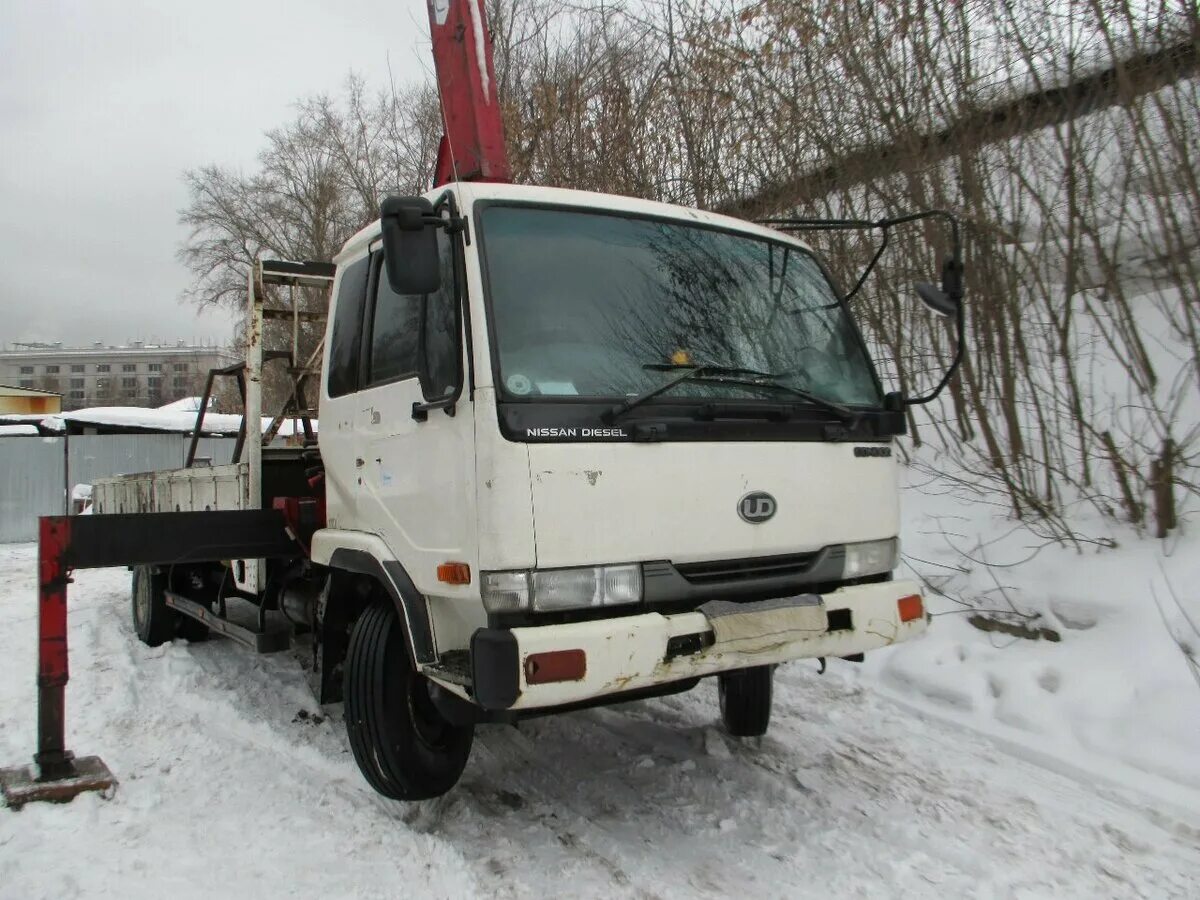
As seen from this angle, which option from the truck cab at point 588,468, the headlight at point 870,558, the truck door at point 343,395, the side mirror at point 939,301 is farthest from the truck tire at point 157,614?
the side mirror at point 939,301

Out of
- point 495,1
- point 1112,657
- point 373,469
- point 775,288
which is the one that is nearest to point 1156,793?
point 1112,657

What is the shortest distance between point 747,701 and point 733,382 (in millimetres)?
1803

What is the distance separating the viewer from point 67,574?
13.9 feet

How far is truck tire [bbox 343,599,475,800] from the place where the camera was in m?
3.58

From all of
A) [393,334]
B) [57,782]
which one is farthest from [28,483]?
[393,334]

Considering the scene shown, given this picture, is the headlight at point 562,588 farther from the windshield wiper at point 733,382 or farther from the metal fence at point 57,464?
the metal fence at point 57,464

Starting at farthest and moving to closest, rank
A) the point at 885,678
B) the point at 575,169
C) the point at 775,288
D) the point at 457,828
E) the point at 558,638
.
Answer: the point at 575,169
the point at 885,678
the point at 775,288
the point at 457,828
the point at 558,638

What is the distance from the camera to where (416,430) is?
347cm

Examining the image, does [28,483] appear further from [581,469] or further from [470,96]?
[581,469]

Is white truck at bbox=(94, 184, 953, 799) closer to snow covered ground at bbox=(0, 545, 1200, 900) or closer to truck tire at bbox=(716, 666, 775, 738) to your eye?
snow covered ground at bbox=(0, 545, 1200, 900)

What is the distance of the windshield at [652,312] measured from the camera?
3.22m

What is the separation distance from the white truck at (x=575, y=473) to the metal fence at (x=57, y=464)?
1528 cm

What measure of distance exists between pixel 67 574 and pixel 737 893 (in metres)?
3.32

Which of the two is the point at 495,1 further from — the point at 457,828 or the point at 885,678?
the point at 457,828
